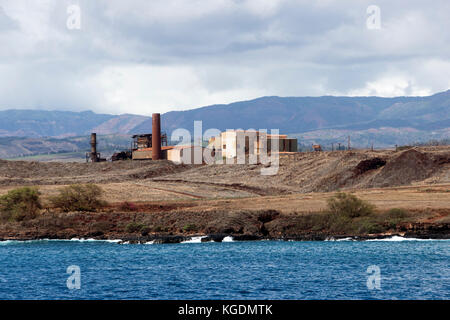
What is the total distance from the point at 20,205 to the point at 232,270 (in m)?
35.1

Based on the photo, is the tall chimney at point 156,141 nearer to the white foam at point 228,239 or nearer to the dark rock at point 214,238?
the dark rock at point 214,238

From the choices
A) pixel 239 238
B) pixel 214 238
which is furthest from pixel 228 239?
pixel 214 238

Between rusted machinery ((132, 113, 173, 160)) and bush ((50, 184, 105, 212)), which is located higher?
rusted machinery ((132, 113, 173, 160))

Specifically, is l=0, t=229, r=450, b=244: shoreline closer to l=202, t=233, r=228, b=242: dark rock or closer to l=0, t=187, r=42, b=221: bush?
l=202, t=233, r=228, b=242: dark rock

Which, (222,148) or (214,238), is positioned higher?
(222,148)

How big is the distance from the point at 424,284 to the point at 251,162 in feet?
268

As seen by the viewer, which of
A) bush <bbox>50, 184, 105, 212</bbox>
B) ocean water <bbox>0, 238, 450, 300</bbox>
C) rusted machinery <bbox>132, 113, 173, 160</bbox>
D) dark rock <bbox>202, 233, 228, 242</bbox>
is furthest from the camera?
rusted machinery <bbox>132, 113, 173, 160</bbox>

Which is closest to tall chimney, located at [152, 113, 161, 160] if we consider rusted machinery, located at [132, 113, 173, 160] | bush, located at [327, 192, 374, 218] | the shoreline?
rusted machinery, located at [132, 113, 173, 160]

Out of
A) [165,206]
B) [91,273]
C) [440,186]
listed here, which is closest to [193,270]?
[91,273]

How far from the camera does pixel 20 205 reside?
237ft

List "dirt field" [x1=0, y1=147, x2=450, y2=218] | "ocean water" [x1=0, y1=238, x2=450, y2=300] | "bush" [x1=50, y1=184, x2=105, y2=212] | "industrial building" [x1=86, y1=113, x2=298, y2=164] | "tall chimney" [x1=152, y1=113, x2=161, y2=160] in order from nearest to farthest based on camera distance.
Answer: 1. "ocean water" [x1=0, y1=238, x2=450, y2=300]
2. "bush" [x1=50, y1=184, x2=105, y2=212]
3. "dirt field" [x1=0, y1=147, x2=450, y2=218]
4. "industrial building" [x1=86, y1=113, x2=298, y2=164]
5. "tall chimney" [x1=152, y1=113, x2=161, y2=160]

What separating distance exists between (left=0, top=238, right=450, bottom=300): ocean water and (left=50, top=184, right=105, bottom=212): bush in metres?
14.3

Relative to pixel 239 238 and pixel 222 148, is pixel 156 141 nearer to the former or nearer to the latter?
pixel 222 148

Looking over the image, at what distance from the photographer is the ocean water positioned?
36562 millimetres
